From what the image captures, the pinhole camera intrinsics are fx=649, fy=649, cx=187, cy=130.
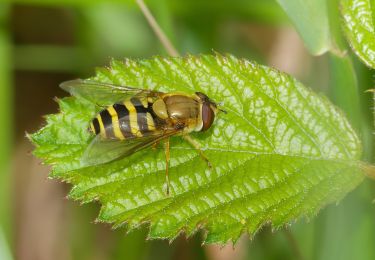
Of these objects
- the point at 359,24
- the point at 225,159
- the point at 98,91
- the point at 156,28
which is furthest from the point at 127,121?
the point at 359,24

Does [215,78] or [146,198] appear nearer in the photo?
[146,198]

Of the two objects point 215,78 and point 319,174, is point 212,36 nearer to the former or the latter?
point 215,78

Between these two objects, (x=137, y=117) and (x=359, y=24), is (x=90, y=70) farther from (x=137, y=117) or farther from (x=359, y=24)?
(x=359, y=24)

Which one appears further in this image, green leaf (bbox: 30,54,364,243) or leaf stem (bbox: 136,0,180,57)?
leaf stem (bbox: 136,0,180,57)

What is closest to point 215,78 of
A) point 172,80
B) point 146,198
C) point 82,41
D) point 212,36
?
point 172,80

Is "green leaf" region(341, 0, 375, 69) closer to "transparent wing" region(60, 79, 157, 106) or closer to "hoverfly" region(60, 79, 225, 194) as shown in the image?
"hoverfly" region(60, 79, 225, 194)

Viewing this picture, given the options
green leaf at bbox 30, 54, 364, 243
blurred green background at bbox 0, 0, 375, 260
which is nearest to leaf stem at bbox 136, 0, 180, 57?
blurred green background at bbox 0, 0, 375, 260

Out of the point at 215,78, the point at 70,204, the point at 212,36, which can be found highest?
the point at 212,36
